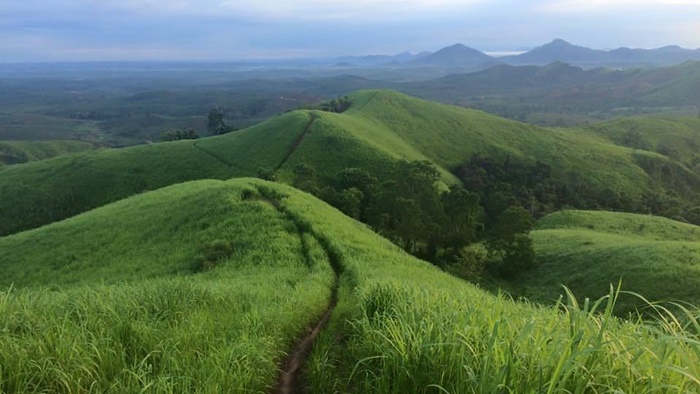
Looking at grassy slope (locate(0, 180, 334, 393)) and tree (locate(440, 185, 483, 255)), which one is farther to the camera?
tree (locate(440, 185, 483, 255))

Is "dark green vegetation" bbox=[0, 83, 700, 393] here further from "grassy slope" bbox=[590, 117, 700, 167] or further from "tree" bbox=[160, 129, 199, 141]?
"grassy slope" bbox=[590, 117, 700, 167]

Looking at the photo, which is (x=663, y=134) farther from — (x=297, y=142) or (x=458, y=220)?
(x=458, y=220)

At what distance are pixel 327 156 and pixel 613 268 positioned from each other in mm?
51572

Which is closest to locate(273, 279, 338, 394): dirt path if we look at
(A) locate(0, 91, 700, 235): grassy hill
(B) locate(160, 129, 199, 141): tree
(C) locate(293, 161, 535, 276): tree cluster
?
(C) locate(293, 161, 535, 276): tree cluster

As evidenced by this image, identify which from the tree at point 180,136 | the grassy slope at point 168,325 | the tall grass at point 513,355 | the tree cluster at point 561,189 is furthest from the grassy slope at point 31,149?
the tall grass at point 513,355

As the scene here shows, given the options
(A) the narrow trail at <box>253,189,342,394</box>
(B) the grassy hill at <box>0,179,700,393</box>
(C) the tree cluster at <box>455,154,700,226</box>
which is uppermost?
(B) the grassy hill at <box>0,179,700,393</box>

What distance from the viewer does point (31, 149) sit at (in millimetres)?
171375

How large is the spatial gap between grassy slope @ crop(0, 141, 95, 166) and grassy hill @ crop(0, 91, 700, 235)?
96098mm

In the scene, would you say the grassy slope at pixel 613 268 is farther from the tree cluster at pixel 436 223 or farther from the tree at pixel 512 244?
the tree cluster at pixel 436 223

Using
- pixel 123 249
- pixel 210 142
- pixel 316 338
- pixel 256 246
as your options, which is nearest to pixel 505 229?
pixel 256 246

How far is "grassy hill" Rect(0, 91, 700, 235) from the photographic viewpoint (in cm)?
6856

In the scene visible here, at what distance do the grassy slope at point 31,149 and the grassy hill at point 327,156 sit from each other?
96098 mm

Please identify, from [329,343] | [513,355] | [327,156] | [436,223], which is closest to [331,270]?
[329,343]

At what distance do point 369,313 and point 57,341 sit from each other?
5.29 m
